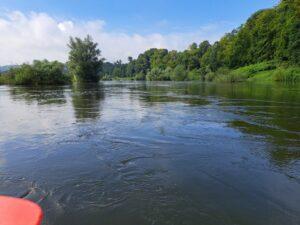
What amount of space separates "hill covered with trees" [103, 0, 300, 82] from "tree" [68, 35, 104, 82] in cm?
3074

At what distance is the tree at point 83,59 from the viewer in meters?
71.7

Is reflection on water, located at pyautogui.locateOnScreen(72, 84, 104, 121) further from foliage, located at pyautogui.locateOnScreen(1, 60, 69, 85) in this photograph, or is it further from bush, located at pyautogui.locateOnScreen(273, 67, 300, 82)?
foliage, located at pyautogui.locateOnScreen(1, 60, 69, 85)

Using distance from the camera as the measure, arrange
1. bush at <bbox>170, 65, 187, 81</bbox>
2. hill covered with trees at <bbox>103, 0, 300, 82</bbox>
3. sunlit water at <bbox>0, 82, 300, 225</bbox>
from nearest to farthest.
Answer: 1. sunlit water at <bbox>0, 82, 300, 225</bbox>
2. hill covered with trees at <bbox>103, 0, 300, 82</bbox>
3. bush at <bbox>170, 65, 187, 81</bbox>

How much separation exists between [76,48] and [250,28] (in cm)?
5609

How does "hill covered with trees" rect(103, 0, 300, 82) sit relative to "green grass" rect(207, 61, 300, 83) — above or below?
above

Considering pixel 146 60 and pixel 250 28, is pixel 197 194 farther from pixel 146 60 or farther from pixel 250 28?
pixel 146 60

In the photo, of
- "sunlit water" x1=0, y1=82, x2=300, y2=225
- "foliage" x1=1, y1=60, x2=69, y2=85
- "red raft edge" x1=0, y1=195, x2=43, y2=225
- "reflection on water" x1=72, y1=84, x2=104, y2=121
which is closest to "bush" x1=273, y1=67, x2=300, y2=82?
"reflection on water" x1=72, y1=84, x2=104, y2=121

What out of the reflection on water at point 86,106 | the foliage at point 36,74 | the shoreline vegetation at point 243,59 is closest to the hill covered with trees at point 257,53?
the shoreline vegetation at point 243,59

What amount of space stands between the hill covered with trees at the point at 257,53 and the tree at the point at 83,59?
30741 mm

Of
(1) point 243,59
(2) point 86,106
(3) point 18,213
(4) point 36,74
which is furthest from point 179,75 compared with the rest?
(3) point 18,213

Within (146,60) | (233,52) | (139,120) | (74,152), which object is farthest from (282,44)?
(146,60)

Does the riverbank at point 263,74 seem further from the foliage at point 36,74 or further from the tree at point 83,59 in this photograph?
the foliage at point 36,74

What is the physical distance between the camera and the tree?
7169 centimetres

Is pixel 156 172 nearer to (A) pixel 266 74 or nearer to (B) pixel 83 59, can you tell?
(A) pixel 266 74
